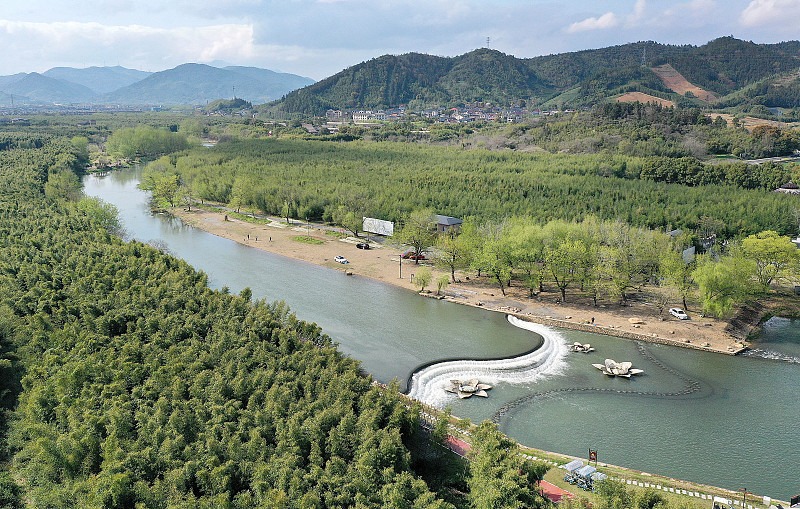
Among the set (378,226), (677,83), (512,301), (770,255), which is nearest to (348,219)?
(378,226)

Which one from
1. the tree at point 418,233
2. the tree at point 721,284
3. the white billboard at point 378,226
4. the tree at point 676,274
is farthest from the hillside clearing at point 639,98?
the tree at point 721,284

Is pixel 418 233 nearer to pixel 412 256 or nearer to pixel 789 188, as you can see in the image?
pixel 412 256

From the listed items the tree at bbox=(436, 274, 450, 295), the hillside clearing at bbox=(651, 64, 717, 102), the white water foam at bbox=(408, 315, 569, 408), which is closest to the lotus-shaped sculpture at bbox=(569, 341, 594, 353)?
the white water foam at bbox=(408, 315, 569, 408)

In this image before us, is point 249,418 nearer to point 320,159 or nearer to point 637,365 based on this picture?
point 637,365

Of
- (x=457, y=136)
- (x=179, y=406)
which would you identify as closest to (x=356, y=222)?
(x=179, y=406)

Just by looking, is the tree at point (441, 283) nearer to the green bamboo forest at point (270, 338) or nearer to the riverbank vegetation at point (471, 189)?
the green bamboo forest at point (270, 338)
